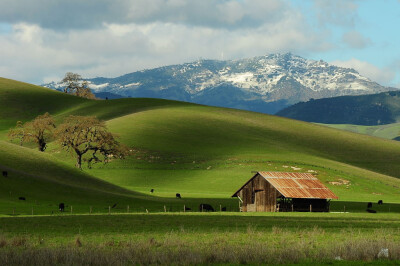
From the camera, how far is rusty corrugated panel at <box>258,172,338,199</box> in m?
84.0

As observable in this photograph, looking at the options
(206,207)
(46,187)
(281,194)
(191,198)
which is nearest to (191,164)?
(191,198)

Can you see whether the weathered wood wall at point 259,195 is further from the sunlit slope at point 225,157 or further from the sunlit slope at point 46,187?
the sunlit slope at point 225,157

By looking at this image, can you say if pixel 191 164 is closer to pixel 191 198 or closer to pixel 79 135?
pixel 79 135

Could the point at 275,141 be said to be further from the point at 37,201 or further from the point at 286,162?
the point at 37,201

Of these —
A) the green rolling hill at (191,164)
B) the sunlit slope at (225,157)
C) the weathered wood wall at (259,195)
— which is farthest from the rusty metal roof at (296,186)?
the sunlit slope at (225,157)

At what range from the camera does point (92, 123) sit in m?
128

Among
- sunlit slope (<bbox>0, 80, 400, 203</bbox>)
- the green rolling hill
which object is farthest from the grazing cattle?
sunlit slope (<bbox>0, 80, 400, 203</bbox>)

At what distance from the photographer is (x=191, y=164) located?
139875 millimetres

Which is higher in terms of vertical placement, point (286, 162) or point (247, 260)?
point (286, 162)

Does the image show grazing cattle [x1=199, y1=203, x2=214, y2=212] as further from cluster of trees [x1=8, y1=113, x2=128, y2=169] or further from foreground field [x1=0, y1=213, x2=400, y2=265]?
cluster of trees [x1=8, y1=113, x2=128, y2=169]

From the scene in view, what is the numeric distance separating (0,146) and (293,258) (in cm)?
8366

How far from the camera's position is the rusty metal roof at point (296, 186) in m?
83.9

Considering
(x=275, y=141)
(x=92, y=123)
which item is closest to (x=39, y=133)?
(x=92, y=123)

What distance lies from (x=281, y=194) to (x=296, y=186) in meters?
4.68
